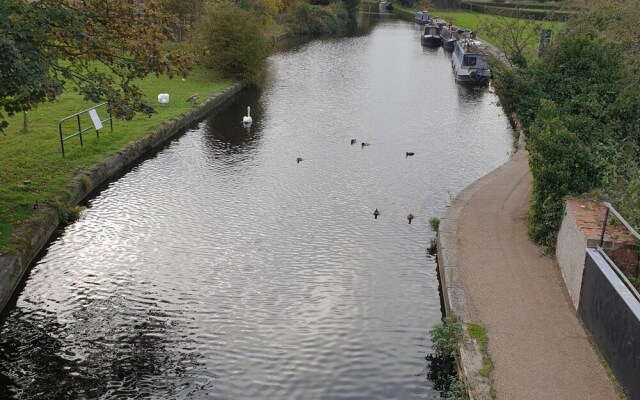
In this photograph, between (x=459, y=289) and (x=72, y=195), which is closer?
(x=459, y=289)

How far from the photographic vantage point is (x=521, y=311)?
11742mm

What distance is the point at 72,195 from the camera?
1791 cm

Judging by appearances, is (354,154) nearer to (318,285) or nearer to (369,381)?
(318,285)

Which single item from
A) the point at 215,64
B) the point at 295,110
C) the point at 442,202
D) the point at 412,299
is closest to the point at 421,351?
the point at 412,299

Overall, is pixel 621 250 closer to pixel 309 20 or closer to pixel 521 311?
pixel 521 311

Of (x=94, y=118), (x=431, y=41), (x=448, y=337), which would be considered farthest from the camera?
(x=431, y=41)

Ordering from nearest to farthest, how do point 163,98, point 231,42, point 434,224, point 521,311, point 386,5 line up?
A: point 521,311 < point 434,224 < point 163,98 < point 231,42 < point 386,5

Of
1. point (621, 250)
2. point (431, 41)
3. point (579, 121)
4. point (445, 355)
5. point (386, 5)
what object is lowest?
point (386, 5)

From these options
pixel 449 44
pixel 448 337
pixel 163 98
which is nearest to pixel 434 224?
pixel 448 337

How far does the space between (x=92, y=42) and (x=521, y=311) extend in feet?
33.8

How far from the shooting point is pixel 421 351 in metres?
11.8

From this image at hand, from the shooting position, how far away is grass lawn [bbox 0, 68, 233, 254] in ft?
54.9

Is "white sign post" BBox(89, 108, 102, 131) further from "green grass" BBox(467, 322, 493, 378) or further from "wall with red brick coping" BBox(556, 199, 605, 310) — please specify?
"green grass" BBox(467, 322, 493, 378)

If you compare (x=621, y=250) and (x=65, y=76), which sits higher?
(x=65, y=76)
